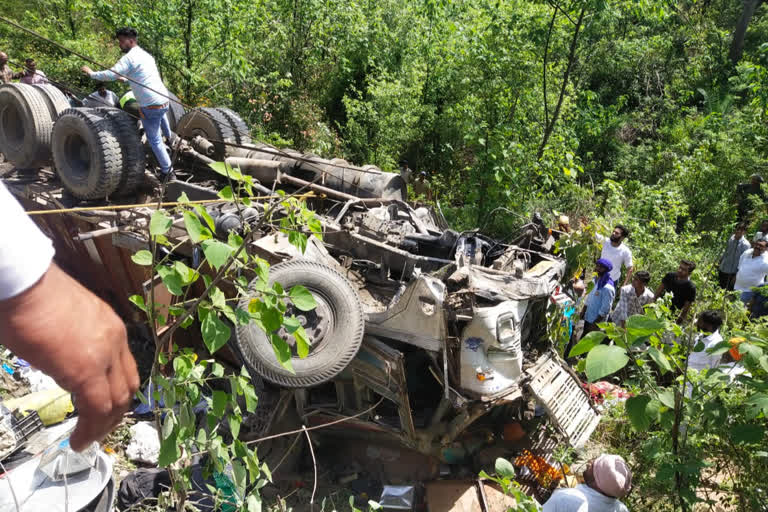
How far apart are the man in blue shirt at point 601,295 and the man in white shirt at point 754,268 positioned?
1.44 m

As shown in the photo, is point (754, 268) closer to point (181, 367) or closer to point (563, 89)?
point (563, 89)

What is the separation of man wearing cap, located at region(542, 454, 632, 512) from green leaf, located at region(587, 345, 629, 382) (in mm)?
1152

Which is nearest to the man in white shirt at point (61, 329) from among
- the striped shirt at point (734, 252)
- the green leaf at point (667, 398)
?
the green leaf at point (667, 398)

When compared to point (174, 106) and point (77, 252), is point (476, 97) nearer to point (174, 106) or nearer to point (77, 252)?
point (174, 106)

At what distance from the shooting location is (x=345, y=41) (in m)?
11.3

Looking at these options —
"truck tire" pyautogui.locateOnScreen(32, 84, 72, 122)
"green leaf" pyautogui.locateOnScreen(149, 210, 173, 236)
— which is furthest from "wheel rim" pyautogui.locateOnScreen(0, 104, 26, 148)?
"green leaf" pyautogui.locateOnScreen(149, 210, 173, 236)

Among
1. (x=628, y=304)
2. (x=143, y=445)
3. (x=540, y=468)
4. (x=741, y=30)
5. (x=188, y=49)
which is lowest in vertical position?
(x=143, y=445)

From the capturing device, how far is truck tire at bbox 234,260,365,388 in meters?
3.94

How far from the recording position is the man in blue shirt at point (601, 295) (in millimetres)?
5699

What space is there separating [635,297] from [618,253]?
672 mm

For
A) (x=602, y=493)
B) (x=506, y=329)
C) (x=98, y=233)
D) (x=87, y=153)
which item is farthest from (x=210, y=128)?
(x=602, y=493)

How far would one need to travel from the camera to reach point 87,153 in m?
5.54

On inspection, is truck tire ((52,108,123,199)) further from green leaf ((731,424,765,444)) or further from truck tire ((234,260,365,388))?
green leaf ((731,424,765,444))

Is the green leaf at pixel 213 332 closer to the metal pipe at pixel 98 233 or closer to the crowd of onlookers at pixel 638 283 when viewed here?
the metal pipe at pixel 98 233
